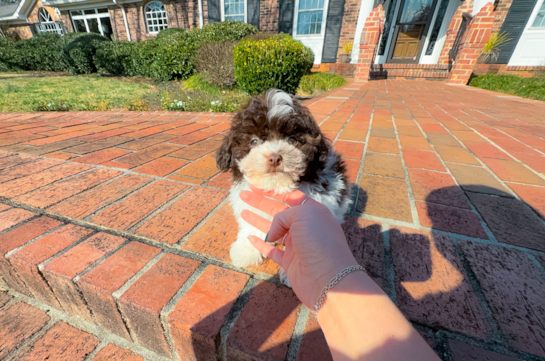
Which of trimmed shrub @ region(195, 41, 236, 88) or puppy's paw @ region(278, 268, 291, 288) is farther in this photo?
trimmed shrub @ region(195, 41, 236, 88)

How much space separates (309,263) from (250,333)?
0.44 metres

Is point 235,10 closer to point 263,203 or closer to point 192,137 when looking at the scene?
point 192,137

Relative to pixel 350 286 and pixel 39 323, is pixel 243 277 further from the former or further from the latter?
pixel 39 323

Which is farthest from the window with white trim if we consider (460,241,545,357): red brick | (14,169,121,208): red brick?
(14,169,121,208): red brick

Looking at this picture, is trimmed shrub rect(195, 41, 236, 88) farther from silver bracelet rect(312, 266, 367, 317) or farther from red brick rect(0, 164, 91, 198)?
silver bracelet rect(312, 266, 367, 317)

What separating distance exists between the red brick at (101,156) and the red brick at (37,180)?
14cm

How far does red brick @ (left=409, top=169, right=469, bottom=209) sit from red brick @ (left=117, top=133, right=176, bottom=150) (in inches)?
133

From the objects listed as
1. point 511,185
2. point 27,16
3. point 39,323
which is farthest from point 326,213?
point 27,16

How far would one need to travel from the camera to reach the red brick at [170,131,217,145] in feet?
11.4

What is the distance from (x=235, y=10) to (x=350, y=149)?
1690cm

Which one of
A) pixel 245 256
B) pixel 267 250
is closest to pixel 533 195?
pixel 267 250

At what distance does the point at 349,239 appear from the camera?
1668 millimetres

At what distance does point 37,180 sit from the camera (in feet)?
7.38

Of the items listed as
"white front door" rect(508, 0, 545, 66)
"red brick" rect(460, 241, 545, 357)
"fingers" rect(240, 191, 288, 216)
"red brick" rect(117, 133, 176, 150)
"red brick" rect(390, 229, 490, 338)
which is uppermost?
"white front door" rect(508, 0, 545, 66)
